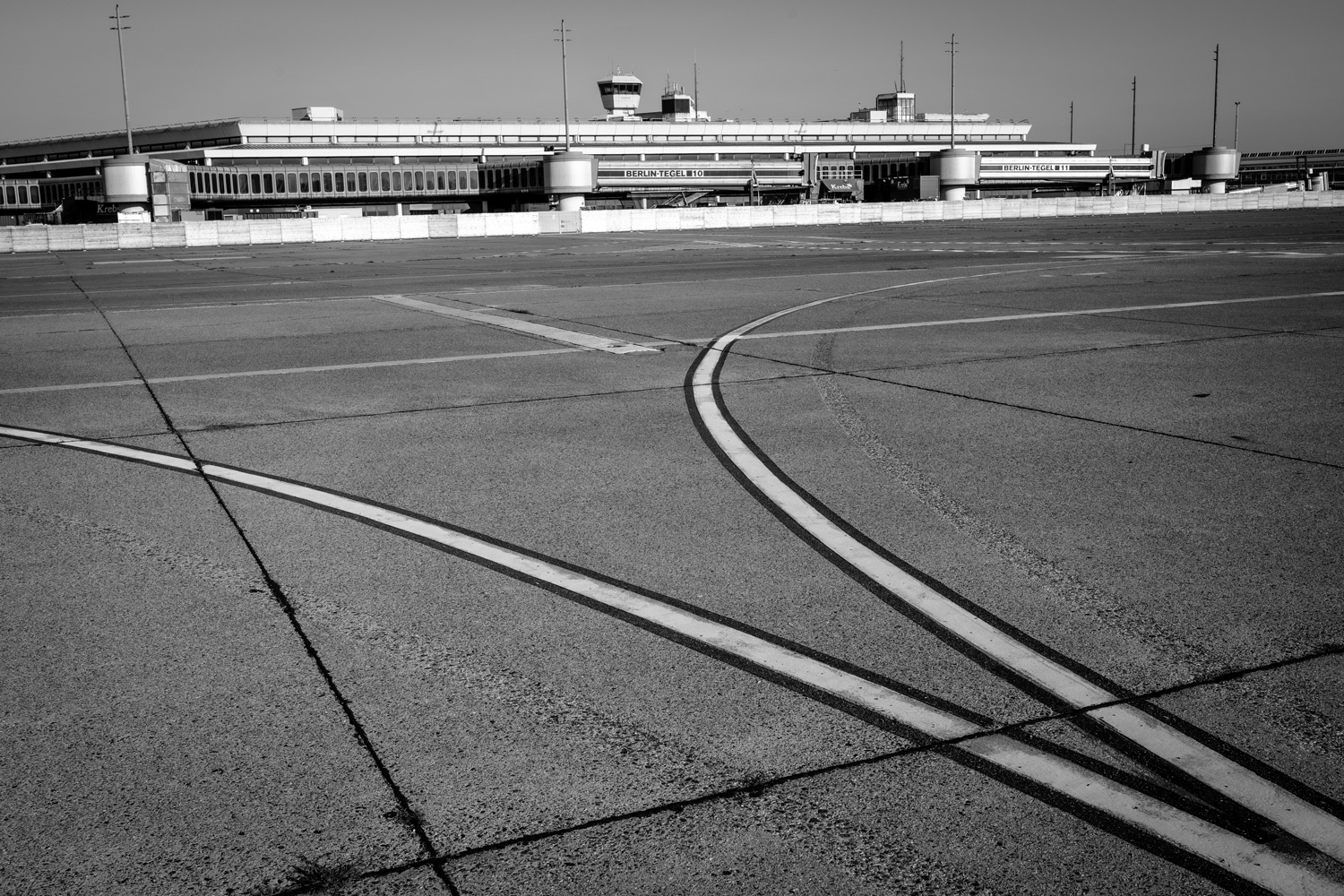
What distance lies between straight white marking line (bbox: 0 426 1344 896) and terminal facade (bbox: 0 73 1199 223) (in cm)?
7612

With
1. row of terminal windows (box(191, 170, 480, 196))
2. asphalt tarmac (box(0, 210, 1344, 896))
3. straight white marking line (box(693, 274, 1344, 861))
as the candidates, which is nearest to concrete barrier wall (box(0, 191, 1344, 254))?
asphalt tarmac (box(0, 210, 1344, 896))

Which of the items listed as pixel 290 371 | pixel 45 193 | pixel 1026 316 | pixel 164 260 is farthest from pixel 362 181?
pixel 290 371

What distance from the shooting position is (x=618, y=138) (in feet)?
492

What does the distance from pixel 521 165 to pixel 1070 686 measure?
120242mm

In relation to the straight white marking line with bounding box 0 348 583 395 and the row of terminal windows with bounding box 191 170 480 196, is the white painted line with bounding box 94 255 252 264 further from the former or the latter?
the row of terminal windows with bounding box 191 170 480 196

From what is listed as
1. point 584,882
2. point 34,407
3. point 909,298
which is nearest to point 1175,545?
point 584,882

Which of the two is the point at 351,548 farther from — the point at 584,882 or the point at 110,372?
the point at 110,372

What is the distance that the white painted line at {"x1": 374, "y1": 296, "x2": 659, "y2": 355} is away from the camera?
13211mm

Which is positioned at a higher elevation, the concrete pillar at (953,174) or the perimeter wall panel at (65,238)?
the concrete pillar at (953,174)

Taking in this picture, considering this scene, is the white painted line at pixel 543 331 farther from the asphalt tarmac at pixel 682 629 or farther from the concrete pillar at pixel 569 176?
the concrete pillar at pixel 569 176

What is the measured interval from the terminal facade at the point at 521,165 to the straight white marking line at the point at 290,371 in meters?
69.0

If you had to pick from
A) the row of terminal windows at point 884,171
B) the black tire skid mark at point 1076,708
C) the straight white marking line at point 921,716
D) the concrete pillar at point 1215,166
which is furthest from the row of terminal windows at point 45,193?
the black tire skid mark at point 1076,708

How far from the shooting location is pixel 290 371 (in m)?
12.0

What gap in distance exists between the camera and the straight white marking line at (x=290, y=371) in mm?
11219
